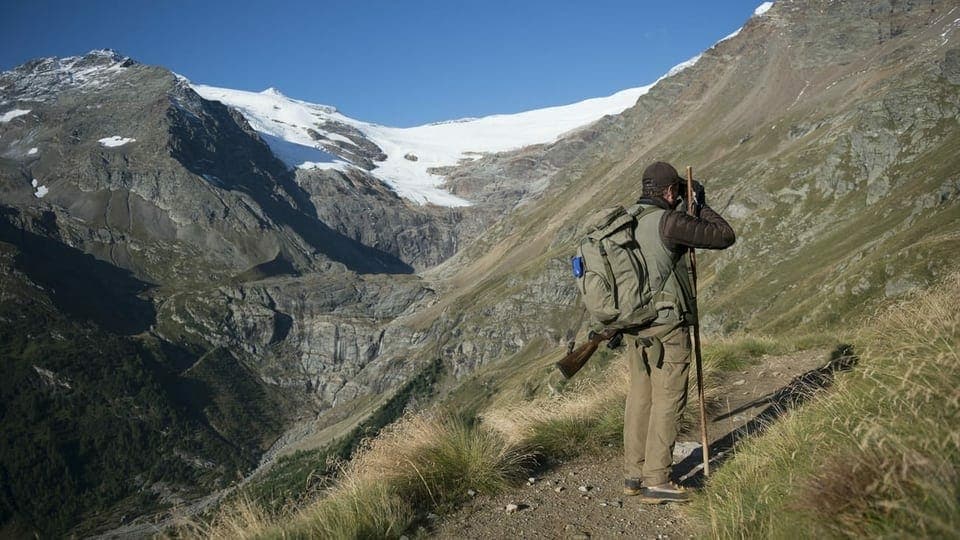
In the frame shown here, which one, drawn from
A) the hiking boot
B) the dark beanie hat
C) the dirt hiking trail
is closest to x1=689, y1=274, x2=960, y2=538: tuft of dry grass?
the hiking boot

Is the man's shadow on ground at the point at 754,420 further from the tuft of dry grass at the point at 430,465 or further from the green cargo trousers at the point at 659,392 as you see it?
the tuft of dry grass at the point at 430,465

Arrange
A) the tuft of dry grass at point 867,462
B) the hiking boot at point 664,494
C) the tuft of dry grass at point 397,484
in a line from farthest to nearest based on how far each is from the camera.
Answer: the hiking boot at point 664,494
the tuft of dry grass at point 397,484
the tuft of dry grass at point 867,462

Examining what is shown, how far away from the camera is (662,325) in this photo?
6.47 meters

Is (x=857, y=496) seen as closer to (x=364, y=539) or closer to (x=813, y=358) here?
(x=364, y=539)

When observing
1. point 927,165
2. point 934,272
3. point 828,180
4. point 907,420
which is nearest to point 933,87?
point 828,180

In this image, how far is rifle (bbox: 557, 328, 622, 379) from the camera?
6797mm

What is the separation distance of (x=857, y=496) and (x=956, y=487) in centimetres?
52

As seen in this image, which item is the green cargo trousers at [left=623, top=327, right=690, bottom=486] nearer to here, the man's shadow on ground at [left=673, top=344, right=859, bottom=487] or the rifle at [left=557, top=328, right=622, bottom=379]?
the rifle at [left=557, top=328, right=622, bottom=379]

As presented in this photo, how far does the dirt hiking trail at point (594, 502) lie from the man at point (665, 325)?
354mm

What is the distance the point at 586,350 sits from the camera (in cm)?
721

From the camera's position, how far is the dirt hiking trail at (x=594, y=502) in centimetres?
609

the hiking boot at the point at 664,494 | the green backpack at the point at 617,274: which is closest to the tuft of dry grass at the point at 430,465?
the hiking boot at the point at 664,494

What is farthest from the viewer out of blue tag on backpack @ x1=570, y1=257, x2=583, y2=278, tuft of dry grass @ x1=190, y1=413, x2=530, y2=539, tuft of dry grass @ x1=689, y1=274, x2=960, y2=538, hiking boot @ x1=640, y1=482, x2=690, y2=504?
blue tag on backpack @ x1=570, y1=257, x2=583, y2=278

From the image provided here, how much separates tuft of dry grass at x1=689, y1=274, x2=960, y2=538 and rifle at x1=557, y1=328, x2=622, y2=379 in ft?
5.38
